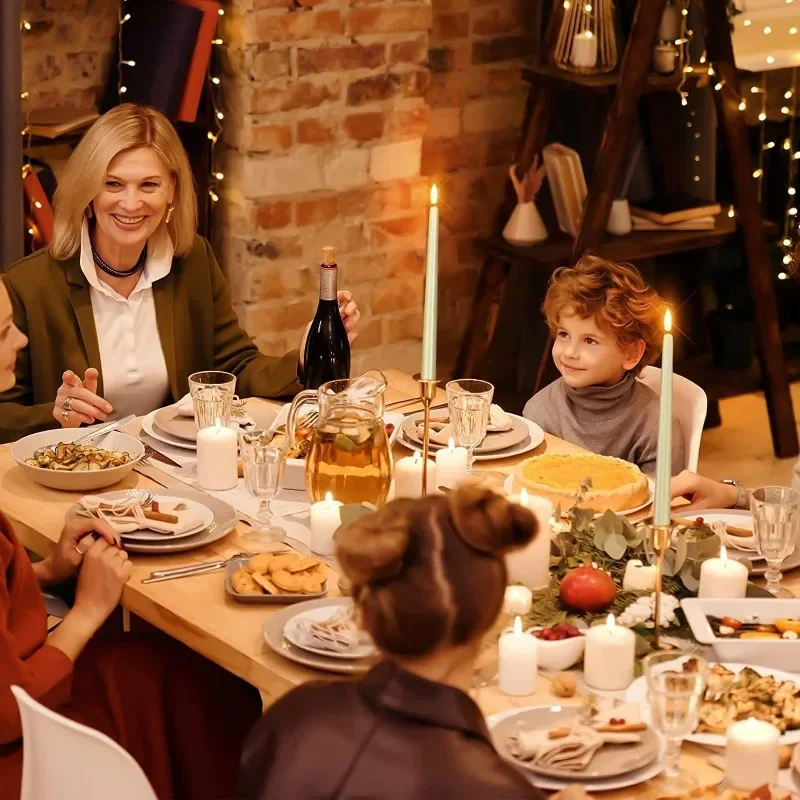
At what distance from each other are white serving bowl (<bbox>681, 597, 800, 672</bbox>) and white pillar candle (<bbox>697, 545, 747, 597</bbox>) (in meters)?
0.04

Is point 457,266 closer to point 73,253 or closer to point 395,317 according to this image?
point 395,317

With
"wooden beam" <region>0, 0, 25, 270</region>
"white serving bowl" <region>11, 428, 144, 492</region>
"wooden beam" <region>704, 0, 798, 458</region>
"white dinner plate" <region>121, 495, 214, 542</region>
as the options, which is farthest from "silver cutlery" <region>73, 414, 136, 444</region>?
"wooden beam" <region>704, 0, 798, 458</region>

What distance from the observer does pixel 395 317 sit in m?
4.54

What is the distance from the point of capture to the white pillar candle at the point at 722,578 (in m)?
2.10

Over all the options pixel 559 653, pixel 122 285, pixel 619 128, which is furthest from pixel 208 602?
pixel 619 128

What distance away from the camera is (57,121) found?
13.3 feet

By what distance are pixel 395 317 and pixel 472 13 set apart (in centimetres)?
94

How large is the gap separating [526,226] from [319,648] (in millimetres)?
2695

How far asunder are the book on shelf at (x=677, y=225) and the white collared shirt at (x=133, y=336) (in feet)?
5.85

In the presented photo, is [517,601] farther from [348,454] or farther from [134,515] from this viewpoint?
[134,515]

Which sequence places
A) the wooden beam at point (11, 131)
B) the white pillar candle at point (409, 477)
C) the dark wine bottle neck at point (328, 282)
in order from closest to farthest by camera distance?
1. the white pillar candle at point (409, 477)
2. the dark wine bottle neck at point (328, 282)
3. the wooden beam at point (11, 131)

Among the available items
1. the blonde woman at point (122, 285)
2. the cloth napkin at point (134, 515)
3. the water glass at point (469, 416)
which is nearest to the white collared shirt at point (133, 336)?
the blonde woman at point (122, 285)

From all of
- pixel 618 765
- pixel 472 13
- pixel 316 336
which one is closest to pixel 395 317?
pixel 472 13

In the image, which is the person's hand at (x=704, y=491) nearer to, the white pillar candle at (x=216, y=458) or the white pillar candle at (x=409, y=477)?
the white pillar candle at (x=409, y=477)
